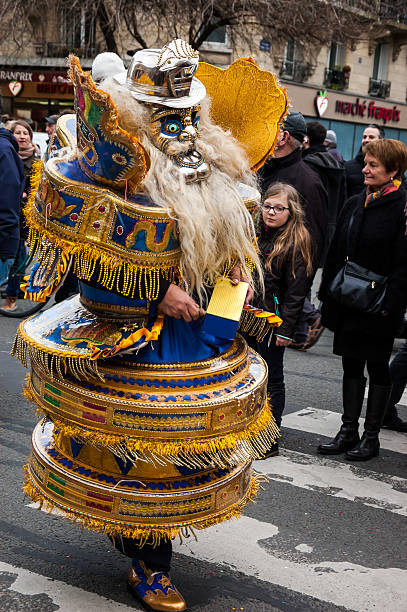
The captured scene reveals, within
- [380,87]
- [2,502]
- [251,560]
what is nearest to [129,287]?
[251,560]

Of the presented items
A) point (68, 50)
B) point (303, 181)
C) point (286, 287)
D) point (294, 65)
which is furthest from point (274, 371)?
point (294, 65)

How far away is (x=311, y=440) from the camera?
5246mm

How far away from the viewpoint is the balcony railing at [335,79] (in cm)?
2730

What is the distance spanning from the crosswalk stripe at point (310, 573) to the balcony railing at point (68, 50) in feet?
58.5

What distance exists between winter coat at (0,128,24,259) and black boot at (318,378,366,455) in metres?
2.80

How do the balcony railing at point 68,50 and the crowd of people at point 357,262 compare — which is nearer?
the crowd of people at point 357,262

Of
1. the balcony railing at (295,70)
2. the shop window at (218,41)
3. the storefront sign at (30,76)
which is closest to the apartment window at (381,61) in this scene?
the balcony railing at (295,70)

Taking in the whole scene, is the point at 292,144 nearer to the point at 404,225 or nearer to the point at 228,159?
the point at 404,225

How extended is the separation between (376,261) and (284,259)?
61cm

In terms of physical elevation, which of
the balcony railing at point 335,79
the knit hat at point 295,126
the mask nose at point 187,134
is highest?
the balcony railing at point 335,79

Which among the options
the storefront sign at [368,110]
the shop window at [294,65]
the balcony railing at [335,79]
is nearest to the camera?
the shop window at [294,65]

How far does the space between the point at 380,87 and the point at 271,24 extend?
13926mm

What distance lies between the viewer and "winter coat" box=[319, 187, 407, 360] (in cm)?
475

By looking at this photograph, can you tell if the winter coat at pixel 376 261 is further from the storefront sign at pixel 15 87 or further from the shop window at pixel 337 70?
the shop window at pixel 337 70
